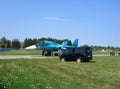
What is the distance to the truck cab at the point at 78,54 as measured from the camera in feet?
132

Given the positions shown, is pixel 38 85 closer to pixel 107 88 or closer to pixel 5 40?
pixel 107 88

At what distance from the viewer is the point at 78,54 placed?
133ft

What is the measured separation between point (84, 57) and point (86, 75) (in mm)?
17279

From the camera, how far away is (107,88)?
719 inches

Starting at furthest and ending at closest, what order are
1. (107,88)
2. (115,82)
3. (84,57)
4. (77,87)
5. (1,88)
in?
1. (84,57)
2. (115,82)
3. (107,88)
4. (77,87)
5. (1,88)

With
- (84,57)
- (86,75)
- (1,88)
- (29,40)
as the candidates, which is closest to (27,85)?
(1,88)

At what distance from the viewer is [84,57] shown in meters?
40.2

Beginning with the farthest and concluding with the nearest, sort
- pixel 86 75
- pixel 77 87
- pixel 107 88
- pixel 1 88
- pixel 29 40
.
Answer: pixel 29 40
pixel 86 75
pixel 107 88
pixel 77 87
pixel 1 88

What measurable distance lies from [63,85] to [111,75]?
23.6 feet

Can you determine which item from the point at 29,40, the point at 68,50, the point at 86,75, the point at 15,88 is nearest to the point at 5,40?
the point at 29,40

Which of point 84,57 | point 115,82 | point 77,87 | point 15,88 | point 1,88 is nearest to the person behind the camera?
point 1,88

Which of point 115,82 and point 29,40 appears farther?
point 29,40

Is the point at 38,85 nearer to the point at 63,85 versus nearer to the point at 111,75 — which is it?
the point at 63,85

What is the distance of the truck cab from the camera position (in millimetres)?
40266
